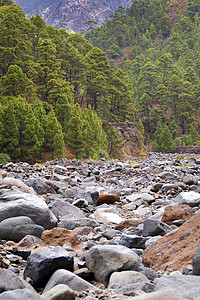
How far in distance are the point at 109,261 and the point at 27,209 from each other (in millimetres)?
1713

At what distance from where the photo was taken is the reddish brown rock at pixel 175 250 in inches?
101

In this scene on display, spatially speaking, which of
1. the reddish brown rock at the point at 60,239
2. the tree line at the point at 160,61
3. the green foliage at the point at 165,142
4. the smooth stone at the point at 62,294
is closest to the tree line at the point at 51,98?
the green foliage at the point at 165,142

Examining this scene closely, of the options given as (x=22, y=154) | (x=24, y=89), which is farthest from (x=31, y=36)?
(x=22, y=154)

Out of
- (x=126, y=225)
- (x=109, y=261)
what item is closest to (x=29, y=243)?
(x=109, y=261)

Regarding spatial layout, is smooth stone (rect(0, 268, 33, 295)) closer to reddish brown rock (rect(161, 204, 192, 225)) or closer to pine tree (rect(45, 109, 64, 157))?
reddish brown rock (rect(161, 204, 192, 225))

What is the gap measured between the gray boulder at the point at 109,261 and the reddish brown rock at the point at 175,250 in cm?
27

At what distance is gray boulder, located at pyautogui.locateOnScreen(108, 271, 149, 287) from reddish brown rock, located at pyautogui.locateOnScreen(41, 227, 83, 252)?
1.14 metres

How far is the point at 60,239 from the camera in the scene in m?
3.59

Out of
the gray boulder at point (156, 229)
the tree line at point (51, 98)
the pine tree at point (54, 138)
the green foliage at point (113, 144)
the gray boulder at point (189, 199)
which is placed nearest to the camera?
the gray boulder at point (156, 229)

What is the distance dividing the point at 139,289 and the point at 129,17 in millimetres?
100634

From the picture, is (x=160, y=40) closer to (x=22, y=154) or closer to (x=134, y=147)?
(x=134, y=147)

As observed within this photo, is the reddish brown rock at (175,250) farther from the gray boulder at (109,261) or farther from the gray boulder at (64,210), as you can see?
the gray boulder at (64,210)

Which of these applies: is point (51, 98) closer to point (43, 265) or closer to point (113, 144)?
point (113, 144)

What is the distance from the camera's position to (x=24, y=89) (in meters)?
26.1
